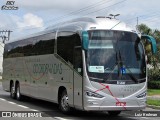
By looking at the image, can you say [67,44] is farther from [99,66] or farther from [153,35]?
[153,35]

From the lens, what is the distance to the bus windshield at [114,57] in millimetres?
12977

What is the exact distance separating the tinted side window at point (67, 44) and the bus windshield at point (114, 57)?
873 mm

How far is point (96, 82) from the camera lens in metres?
12.8

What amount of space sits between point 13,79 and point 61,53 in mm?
8519

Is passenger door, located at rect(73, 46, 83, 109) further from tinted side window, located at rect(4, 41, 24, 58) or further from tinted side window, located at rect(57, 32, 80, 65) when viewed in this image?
tinted side window, located at rect(4, 41, 24, 58)

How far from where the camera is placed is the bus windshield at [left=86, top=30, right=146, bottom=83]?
13.0 meters

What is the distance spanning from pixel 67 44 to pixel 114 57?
235cm

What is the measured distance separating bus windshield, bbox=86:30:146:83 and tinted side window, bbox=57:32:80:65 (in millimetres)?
873

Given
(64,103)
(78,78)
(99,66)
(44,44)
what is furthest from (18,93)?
(99,66)

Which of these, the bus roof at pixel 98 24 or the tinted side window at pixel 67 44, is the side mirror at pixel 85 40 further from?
the tinted side window at pixel 67 44

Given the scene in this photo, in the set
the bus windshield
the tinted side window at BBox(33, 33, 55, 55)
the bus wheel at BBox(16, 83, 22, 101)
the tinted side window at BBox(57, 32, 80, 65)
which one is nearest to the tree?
the bus wheel at BBox(16, 83, 22, 101)

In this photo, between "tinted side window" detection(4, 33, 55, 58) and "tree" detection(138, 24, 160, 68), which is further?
"tree" detection(138, 24, 160, 68)

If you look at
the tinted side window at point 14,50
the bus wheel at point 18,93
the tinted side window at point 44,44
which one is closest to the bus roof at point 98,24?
the tinted side window at point 44,44

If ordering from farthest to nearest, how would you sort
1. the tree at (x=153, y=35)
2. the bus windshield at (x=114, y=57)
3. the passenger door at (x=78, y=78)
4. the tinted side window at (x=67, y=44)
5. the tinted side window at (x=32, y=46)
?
the tree at (x=153, y=35) → the tinted side window at (x=32, y=46) → the tinted side window at (x=67, y=44) → the passenger door at (x=78, y=78) → the bus windshield at (x=114, y=57)
